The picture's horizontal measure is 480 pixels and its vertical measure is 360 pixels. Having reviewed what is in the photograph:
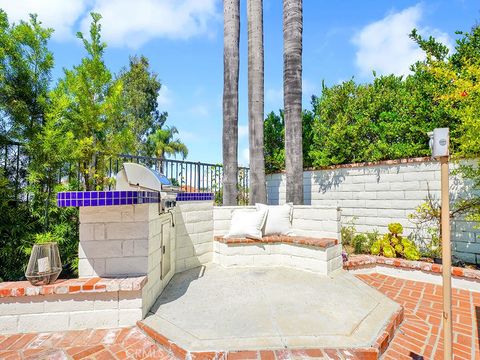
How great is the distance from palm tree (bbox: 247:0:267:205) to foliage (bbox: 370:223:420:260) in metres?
2.39

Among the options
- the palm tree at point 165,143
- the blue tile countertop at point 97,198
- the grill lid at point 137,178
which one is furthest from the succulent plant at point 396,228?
the palm tree at point 165,143

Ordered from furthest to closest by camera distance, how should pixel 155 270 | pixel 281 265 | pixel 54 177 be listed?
1. pixel 281 265
2. pixel 54 177
3. pixel 155 270

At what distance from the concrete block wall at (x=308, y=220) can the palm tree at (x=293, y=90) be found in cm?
39

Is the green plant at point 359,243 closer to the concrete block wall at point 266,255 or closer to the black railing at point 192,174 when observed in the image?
the concrete block wall at point 266,255

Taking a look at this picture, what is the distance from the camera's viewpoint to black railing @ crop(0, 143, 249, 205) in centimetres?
298

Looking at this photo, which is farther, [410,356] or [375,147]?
[375,147]

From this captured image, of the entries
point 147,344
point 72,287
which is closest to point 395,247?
point 147,344

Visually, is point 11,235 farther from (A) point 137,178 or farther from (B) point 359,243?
(B) point 359,243

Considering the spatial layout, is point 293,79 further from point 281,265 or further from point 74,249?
point 74,249

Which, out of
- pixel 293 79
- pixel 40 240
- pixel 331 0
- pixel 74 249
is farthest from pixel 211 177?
pixel 331 0

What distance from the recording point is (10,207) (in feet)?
9.57

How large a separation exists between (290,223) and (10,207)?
4.04 m

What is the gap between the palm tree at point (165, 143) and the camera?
58.1ft

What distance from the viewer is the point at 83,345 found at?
1967mm
